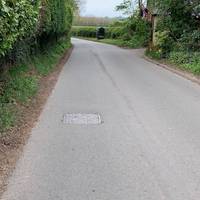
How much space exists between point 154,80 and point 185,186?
13078 millimetres

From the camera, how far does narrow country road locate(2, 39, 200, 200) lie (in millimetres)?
6168

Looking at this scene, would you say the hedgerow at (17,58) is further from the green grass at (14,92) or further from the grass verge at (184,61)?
the grass verge at (184,61)

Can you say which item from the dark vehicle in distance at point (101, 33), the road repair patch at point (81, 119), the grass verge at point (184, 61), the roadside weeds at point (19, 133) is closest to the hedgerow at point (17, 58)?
the roadside weeds at point (19, 133)

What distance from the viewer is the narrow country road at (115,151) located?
617 cm

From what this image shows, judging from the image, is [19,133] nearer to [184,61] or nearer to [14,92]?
[14,92]

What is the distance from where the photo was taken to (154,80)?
1922 cm

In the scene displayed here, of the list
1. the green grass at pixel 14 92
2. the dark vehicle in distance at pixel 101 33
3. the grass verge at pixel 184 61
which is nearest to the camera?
the green grass at pixel 14 92

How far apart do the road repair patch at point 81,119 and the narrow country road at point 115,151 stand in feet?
0.51

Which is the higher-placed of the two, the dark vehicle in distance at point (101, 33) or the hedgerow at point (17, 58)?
the hedgerow at point (17, 58)

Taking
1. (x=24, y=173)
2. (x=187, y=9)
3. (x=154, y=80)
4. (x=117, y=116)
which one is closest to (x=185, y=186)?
(x=24, y=173)

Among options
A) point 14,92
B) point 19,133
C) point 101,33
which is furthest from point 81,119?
point 101,33

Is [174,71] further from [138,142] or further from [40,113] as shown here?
[138,142]

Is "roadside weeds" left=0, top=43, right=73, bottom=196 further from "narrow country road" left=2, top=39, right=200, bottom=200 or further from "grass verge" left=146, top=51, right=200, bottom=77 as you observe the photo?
"grass verge" left=146, top=51, right=200, bottom=77

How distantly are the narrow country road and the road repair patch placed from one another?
0.16 m
